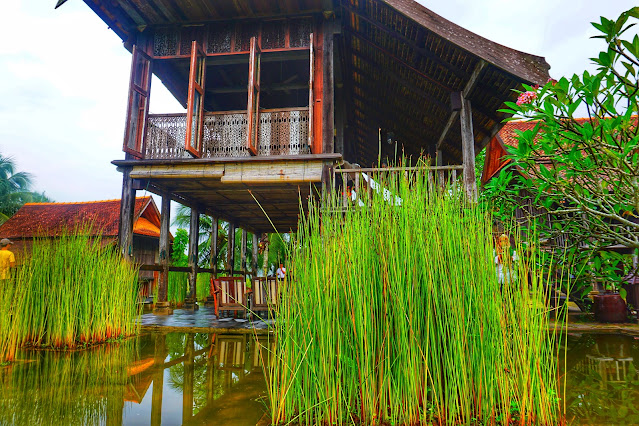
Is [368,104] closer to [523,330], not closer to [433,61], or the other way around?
[433,61]

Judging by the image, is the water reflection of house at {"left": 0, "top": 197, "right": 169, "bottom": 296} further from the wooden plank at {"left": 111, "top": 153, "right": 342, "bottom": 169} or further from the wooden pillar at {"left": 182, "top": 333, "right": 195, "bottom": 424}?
the wooden pillar at {"left": 182, "top": 333, "right": 195, "bottom": 424}

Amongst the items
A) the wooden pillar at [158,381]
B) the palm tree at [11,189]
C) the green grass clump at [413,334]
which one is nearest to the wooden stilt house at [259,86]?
the wooden pillar at [158,381]

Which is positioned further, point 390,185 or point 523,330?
point 390,185

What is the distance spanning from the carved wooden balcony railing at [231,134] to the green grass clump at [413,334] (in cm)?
398

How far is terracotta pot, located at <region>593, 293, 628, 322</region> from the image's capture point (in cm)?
455

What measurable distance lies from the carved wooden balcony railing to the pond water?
9.75ft

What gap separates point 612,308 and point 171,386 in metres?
4.98

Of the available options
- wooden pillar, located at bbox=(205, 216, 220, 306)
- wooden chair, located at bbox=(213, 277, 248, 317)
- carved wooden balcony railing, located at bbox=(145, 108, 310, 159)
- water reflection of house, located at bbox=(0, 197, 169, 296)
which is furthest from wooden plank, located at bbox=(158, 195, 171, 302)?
water reflection of house, located at bbox=(0, 197, 169, 296)

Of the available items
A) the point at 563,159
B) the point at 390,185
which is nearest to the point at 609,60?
the point at 563,159

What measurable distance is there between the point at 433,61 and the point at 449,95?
2.14 feet

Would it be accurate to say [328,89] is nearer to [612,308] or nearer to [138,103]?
[138,103]

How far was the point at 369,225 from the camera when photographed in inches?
69.8

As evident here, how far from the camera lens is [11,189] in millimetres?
21031

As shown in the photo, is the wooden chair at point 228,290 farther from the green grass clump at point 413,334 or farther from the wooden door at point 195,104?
the green grass clump at point 413,334
